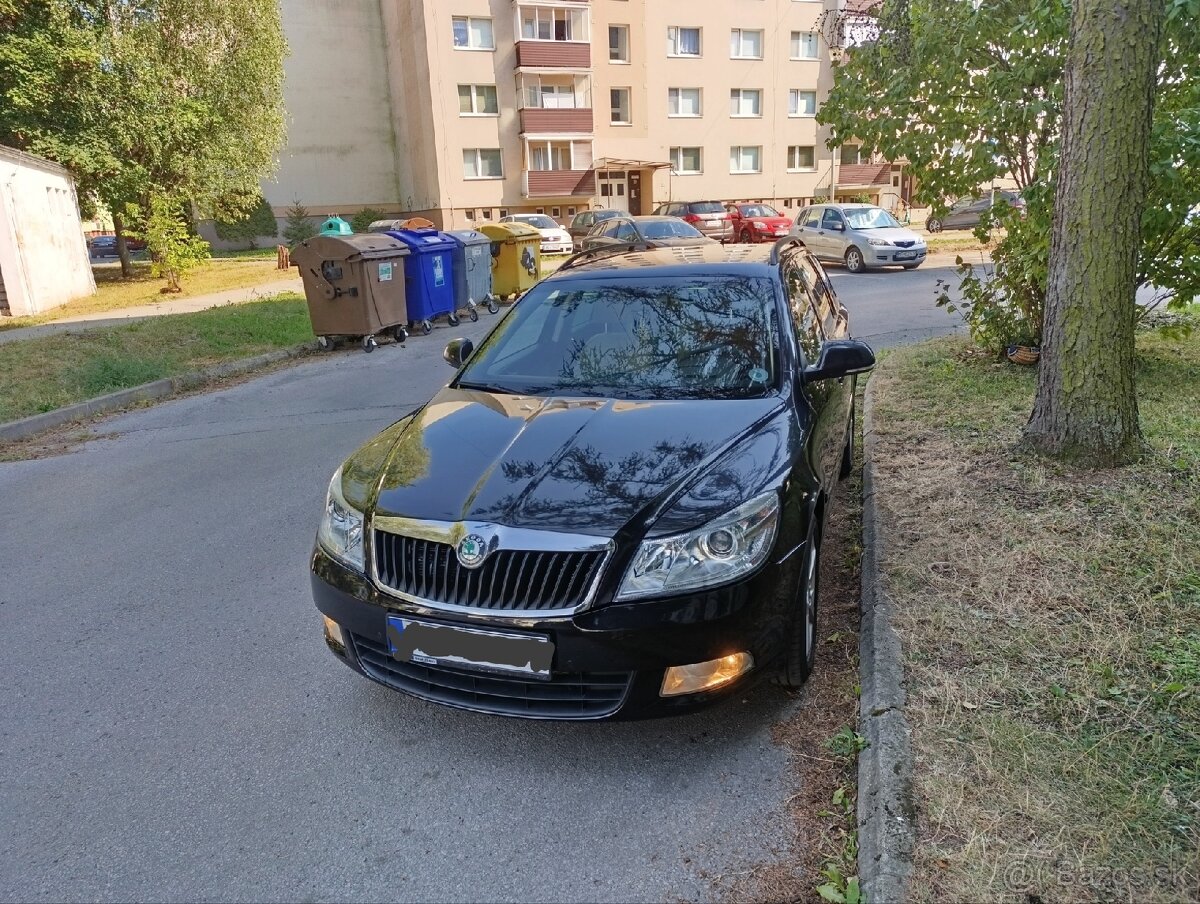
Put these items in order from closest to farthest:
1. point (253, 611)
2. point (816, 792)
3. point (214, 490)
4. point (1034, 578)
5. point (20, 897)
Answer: point (20, 897) → point (816, 792) → point (1034, 578) → point (253, 611) → point (214, 490)

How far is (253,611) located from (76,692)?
0.83 m

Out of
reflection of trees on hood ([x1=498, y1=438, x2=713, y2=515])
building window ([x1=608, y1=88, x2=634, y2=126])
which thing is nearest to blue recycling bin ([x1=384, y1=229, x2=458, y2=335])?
reflection of trees on hood ([x1=498, y1=438, x2=713, y2=515])

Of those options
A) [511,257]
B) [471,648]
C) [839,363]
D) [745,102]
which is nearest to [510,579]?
[471,648]

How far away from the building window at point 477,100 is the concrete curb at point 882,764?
36014 mm

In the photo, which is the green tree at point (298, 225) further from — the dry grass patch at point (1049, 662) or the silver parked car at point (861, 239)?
the dry grass patch at point (1049, 662)

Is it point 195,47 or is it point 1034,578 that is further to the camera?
point 195,47

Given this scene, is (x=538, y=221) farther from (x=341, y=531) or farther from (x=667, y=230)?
(x=341, y=531)

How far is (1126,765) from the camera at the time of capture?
97.8 inches

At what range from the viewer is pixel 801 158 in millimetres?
40188

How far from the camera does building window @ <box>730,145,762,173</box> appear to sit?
3897 centimetres

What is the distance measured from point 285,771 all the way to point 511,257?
15.0 metres

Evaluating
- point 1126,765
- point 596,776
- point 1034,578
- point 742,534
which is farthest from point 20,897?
point 1034,578

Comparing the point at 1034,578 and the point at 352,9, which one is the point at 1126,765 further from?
the point at 352,9

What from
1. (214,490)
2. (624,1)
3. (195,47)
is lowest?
(214,490)
